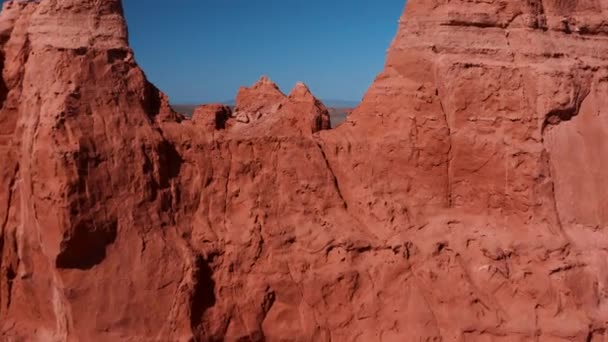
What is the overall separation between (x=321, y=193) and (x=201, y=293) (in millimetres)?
2660

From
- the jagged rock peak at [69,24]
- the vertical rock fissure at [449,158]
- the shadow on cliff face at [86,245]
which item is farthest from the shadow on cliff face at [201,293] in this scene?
the vertical rock fissure at [449,158]

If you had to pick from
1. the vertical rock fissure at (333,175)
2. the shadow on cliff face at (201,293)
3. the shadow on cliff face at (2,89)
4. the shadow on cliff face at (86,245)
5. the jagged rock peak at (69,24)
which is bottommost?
the shadow on cliff face at (201,293)

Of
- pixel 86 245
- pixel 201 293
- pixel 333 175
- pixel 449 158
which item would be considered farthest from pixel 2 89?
pixel 449 158

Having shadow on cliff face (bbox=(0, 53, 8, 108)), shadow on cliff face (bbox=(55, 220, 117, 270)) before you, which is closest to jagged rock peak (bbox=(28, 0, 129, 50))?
shadow on cliff face (bbox=(0, 53, 8, 108))

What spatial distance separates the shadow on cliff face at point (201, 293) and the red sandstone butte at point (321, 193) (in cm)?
3

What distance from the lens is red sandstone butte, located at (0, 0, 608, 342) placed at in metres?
10.6

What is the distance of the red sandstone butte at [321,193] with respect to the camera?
1056cm

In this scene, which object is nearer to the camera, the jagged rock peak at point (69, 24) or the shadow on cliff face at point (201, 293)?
the jagged rock peak at point (69, 24)

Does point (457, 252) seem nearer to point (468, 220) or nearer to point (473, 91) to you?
point (468, 220)

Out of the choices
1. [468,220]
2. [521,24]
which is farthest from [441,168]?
[521,24]

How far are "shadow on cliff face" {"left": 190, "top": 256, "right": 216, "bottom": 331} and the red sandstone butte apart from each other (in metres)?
0.03

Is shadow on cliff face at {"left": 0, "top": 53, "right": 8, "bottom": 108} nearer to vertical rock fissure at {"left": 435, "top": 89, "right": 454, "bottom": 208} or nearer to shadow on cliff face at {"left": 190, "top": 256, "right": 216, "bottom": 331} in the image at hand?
shadow on cliff face at {"left": 190, "top": 256, "right": 216, "bottom": 331}

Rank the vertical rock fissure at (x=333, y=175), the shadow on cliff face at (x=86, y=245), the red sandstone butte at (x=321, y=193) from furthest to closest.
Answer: the vertical rock fissure at (x=333, y=175) → the red sandstone butte at (x=321, y=193) → the shadow on cliff face at (x=86, y=245)

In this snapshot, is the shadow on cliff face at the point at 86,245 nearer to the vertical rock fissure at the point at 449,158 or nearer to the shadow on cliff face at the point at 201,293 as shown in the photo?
the shadow on cliff face at the point at 201,293
